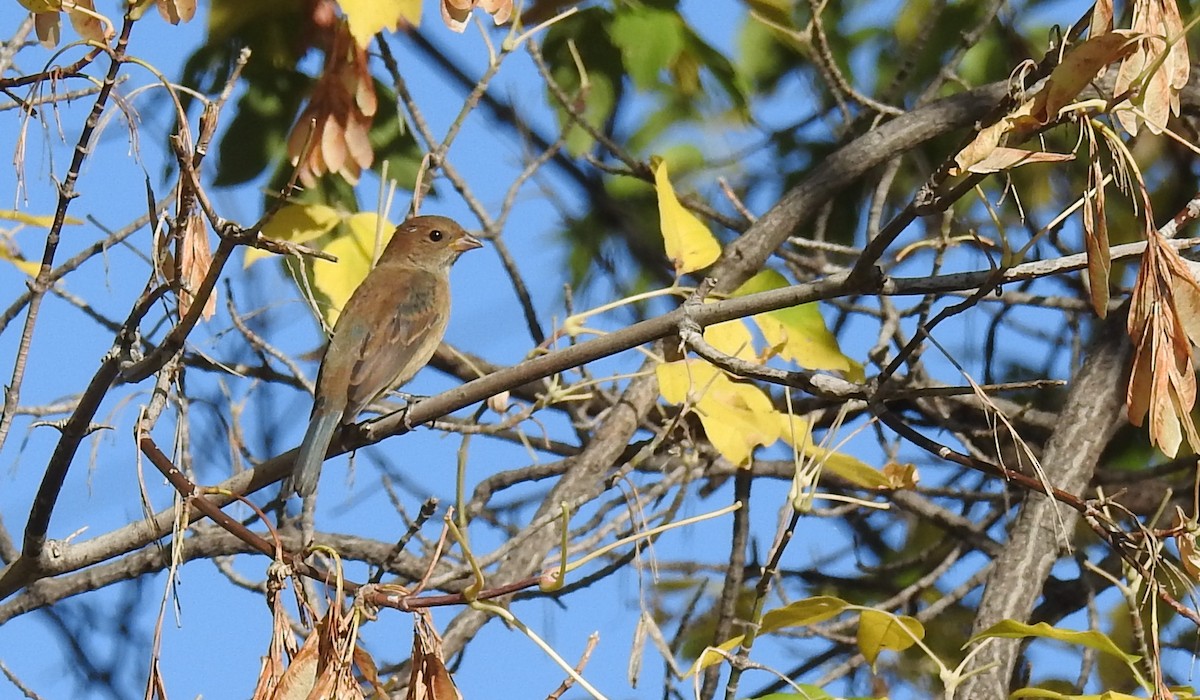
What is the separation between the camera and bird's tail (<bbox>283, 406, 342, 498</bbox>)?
12.8 ft

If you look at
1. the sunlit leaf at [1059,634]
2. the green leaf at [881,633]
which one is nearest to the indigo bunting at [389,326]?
the green leaf at [881,633]

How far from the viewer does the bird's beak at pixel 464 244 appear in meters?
6.55

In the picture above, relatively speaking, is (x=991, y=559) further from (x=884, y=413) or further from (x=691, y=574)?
(x=884, y=413)

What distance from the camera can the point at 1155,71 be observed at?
2389 millimetres

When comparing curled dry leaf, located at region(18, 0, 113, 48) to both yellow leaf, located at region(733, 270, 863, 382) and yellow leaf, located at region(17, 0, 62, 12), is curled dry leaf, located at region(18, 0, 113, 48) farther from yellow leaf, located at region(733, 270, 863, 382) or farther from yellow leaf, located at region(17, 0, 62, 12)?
yellow leaf, located at region(733, 270, 863, 382)

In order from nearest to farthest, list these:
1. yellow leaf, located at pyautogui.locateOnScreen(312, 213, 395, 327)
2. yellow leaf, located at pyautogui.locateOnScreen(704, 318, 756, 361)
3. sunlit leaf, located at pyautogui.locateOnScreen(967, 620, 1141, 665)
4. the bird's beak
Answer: sunlit leaf, located at pyautogui.locateOnScreen(967, 620, 1141, 665), yellow leaf, located at pyautogui.locateOnScreen(704, 318, 756, 361), yellow leaf, located at pyautogui.locateOnScreen(312, 213, 395, 327), the bird's beak

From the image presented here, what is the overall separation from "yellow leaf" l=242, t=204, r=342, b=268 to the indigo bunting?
20 cm

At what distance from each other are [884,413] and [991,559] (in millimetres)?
2638

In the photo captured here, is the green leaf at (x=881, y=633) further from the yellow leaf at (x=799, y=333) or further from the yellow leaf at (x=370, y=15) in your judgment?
the yellow leaf at (x=370, y=15)

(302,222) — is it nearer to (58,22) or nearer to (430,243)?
(58,22)

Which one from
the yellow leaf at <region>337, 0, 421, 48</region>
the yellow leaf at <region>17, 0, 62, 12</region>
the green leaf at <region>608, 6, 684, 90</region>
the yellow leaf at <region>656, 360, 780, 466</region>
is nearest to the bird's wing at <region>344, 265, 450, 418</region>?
the green leaf at <region>608, 6, 684, 90</region>

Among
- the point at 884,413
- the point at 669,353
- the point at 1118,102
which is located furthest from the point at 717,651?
the point at 669,353

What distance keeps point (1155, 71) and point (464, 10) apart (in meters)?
1.47

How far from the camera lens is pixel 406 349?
18.5 feet
